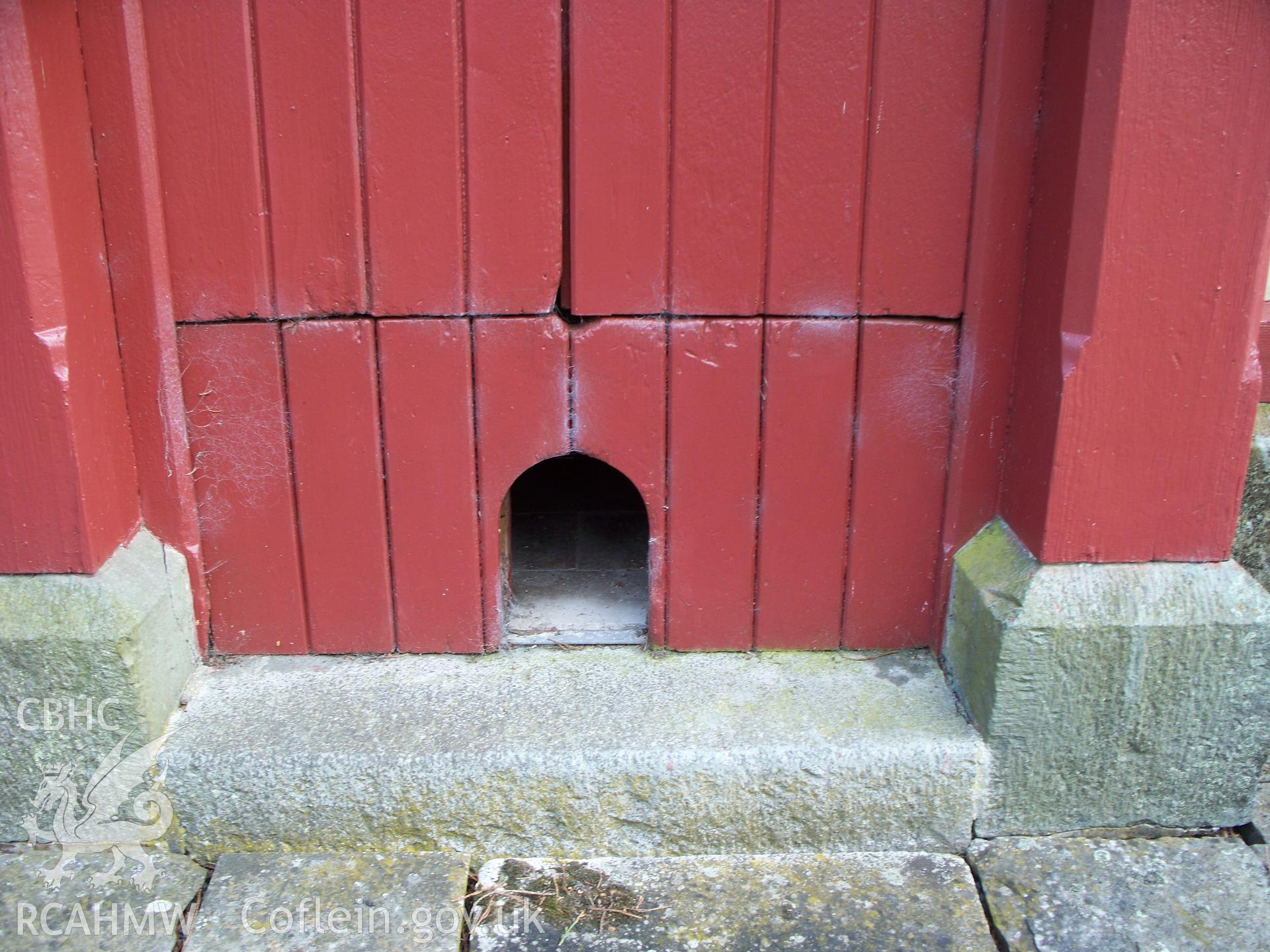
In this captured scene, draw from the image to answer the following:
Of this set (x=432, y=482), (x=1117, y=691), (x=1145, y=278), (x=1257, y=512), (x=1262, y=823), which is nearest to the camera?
(x=1145, y=278)

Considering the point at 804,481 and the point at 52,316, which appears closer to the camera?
the point at 52,316

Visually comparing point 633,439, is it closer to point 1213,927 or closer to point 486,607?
point 486,607

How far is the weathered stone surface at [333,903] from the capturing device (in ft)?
5.29

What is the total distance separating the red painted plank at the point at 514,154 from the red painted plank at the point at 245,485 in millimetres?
473

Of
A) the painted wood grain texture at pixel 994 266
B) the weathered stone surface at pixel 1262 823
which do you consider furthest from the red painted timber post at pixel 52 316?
the weathered stone surface at pixel 1262 823

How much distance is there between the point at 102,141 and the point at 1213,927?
2.42 metres

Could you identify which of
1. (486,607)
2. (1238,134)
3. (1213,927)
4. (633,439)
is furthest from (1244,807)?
(486,607)

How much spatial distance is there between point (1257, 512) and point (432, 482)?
184cm

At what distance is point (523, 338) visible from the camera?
6.22 ft

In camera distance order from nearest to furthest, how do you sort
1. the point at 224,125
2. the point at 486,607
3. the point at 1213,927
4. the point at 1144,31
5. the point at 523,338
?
the point at 1144,31 < the point at 1213,927 < the point at 224,125 < the point at 523,338 < the point at 486,607

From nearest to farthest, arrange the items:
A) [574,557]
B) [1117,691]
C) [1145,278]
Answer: [1145,278] → [1117,691] → [574,557]

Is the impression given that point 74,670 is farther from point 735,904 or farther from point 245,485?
point 735,904

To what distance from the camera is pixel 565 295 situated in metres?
1.89

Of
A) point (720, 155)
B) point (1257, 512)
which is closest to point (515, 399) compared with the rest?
point (720, 155)
